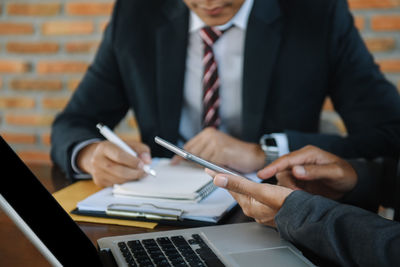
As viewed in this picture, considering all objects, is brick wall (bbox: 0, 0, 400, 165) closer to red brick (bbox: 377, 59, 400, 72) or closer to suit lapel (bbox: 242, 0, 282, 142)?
red brick (bbox: 377, 59, 400, 72)

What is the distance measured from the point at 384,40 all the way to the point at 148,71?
1.21 meters

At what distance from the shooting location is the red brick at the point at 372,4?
2055mm

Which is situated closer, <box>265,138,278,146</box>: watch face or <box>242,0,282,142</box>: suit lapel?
<box>265,138,278,146</box>: watch face

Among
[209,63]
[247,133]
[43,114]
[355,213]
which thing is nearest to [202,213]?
[355,213]

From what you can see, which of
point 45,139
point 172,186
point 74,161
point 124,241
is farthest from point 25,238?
point 45,139

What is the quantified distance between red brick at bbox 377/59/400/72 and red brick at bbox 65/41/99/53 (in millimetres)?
1422

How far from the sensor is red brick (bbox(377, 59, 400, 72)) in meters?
2.12

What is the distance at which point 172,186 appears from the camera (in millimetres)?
893

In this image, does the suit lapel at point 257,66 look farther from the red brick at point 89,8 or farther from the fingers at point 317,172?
the red brick at point 89,8

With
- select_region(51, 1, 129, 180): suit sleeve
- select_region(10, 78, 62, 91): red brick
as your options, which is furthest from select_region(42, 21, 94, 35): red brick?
select_region(51, 1, 129, 180): suit sleeve

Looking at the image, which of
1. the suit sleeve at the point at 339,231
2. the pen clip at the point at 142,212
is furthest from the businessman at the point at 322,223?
the pen clip at the point at 142,212

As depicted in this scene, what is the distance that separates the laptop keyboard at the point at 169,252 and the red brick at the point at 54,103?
6.48 feet

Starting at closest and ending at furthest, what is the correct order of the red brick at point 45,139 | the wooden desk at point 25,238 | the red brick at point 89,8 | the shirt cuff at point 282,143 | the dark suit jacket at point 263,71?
the wooden desk at point 25,238 < the shirt cuff at point 282,143 < the dark suit jacket at point 263,71 < the red brick at point 89,8 < the red brick at point 45,139

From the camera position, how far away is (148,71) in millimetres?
1484
